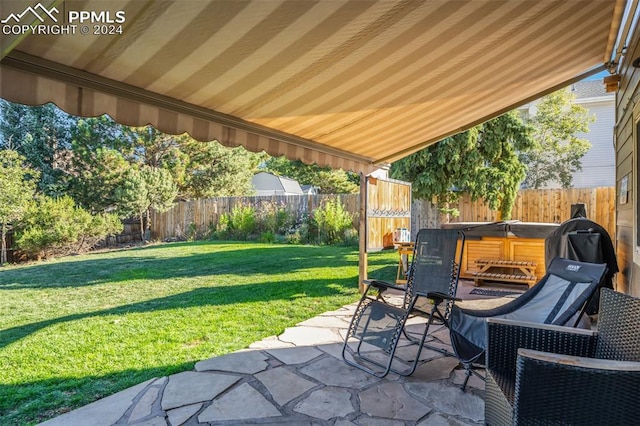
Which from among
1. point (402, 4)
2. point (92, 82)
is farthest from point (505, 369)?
point (92, 82)

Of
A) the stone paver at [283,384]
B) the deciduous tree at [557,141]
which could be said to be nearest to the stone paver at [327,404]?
the stone paver at [283,384]

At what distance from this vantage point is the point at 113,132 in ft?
51.6

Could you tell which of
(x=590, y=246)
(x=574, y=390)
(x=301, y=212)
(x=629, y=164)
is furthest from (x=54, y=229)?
(x=629, y=164)

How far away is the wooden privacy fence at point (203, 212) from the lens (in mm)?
14430

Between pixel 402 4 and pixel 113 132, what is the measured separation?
16523mm

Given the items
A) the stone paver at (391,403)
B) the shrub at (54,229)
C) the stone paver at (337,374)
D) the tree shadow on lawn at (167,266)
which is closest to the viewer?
the stone paver at (391,403)

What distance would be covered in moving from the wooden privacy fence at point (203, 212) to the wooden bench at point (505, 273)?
8256 mm

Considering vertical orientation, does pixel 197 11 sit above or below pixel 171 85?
above

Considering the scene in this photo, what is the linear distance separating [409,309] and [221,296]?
3391mm

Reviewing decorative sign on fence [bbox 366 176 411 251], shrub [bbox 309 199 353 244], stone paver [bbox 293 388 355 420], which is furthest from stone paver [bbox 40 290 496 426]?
shrub [bbox 309 199 353 244]

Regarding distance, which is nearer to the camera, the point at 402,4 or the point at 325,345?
the point at 402,4

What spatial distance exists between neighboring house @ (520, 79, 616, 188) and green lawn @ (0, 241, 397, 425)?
1135 cm

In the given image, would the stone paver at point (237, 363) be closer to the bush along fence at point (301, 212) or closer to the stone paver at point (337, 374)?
the stone paver at point (337, 374)

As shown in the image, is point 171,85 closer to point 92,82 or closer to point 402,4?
point 92,82
